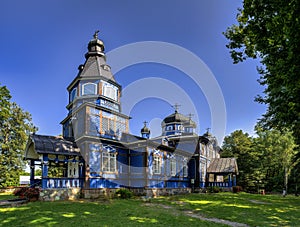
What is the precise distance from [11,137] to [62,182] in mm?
20421

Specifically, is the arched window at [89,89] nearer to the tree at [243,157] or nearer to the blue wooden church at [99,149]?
the blue wooden church at [99,149]

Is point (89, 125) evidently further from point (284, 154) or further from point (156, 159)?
point (284, 154)

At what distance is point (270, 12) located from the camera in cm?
841

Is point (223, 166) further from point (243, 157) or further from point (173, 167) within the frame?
point (173, 167)

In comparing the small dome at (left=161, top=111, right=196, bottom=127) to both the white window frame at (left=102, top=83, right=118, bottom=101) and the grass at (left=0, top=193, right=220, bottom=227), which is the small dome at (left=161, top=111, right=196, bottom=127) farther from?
the grass at (left=0, top=193, right=220, bottom=227)

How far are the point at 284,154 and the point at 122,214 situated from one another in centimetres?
3121

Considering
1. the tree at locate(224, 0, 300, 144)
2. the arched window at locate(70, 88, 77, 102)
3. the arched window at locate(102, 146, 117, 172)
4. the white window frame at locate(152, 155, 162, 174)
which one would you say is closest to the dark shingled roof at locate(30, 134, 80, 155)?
the arched window at locate(102, 146, 117, 172)

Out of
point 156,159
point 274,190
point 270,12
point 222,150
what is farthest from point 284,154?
point 270,12

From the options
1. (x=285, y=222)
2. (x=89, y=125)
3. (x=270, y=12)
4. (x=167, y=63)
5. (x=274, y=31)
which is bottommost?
(x=285, y=222)

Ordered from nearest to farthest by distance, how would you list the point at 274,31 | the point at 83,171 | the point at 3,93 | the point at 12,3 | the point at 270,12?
1. the point at 274,31
2. the point at 270,12
3. the point at 12,3
4. the point at 83,171
5. the point at 3,93

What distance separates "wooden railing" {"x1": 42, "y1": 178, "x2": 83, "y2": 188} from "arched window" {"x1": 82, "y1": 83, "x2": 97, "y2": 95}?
255 inches

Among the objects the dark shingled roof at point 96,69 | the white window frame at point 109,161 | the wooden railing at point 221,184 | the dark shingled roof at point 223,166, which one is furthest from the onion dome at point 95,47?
the wooden railing at point 221,184

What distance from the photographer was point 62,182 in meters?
14.5

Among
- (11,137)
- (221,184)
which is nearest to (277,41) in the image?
(221,184)
